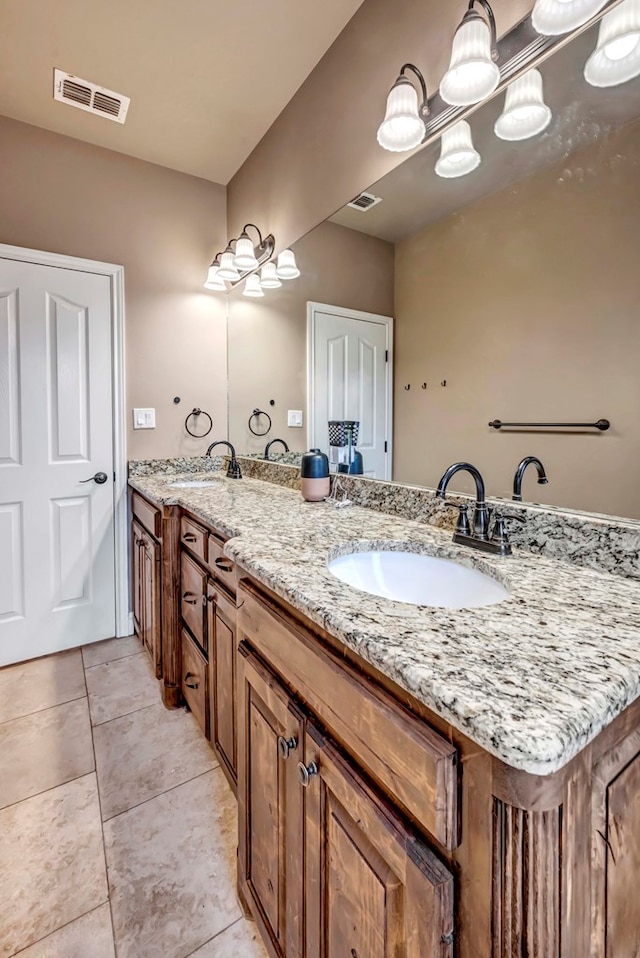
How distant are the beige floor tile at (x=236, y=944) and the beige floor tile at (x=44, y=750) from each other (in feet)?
2.14

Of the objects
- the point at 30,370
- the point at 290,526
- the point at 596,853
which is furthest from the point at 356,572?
the point at 30,370

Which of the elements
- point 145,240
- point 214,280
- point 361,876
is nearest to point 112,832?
point 361,876

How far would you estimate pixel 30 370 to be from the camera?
216 cm

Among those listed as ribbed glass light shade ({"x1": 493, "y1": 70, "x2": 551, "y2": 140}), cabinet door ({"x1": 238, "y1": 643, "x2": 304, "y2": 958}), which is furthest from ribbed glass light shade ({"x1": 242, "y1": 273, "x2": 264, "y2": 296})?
cabinet door ({"x1": 238, "y1": 643, "x2": 304, "y2": 958})

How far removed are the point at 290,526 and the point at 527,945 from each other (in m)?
0.95

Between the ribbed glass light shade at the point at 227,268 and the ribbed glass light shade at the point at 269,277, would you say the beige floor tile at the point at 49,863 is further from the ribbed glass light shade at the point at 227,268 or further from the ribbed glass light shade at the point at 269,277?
the ribbed glass light shade at the point at 227,268

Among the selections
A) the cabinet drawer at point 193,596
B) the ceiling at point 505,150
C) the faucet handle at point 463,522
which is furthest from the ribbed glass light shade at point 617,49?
the cabinet drawer at point 193,596

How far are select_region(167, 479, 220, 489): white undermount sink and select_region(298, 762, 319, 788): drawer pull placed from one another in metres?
1.58

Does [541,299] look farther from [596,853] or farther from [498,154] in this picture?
[596,853]

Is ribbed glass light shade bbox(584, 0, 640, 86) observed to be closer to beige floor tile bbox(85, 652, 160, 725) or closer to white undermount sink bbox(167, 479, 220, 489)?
white undermount sink bbox(167, 479, 220, 489)

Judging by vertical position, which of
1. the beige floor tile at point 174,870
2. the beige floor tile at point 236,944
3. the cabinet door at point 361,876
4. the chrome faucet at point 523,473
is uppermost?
the chrome faucet at point 523,473

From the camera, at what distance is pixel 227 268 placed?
245 cm

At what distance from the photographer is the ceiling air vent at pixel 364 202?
4.98 feet

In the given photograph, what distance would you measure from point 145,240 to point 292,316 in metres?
1.09
